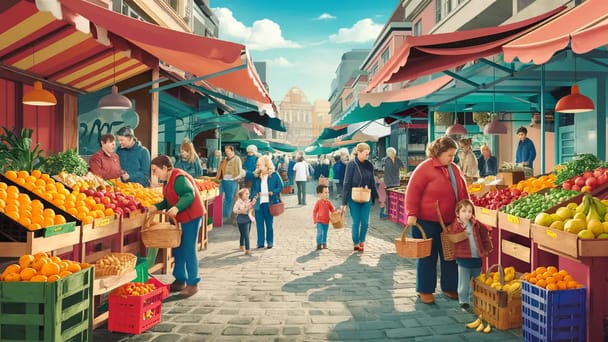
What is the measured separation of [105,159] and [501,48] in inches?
237

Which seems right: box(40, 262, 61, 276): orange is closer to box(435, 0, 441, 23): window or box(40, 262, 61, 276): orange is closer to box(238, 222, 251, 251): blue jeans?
box(238, 222, 251, 251): blue jeans

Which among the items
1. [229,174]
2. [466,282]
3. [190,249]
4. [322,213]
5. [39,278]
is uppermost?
[229,174]

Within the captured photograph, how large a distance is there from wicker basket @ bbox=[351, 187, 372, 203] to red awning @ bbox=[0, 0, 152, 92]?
4101mm

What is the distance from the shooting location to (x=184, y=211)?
18.6 ft

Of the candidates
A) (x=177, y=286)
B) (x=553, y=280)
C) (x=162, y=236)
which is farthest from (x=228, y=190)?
(x=553, y=280)

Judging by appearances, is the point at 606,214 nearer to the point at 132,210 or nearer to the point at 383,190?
the point at 132,210

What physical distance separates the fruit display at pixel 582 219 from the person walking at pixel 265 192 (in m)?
5.07

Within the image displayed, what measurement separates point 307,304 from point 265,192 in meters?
3.67

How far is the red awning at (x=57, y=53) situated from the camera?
21.4ft

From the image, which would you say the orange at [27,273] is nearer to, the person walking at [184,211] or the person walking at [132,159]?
the person walking at [184,211]

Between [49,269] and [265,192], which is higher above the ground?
[265,192]

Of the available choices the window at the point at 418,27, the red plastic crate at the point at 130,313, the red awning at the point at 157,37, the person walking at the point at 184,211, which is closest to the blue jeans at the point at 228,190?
the red awning at the point at 157,37

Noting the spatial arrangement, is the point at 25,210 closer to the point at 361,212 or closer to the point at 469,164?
the point at 361,212

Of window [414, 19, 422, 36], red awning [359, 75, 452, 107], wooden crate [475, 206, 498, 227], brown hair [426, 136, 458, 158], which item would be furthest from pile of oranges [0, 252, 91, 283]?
A: window [414, 19, 422, 36]
